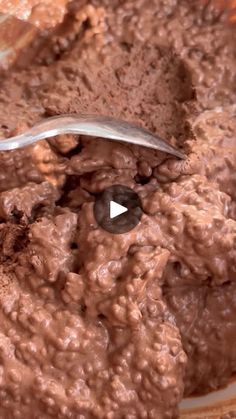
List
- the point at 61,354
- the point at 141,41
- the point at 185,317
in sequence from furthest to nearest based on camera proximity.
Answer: the point at 141,41
the point at 185,317
the point at 61,354

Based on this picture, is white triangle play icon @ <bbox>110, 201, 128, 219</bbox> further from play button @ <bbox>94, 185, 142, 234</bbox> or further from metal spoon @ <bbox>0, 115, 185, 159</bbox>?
metal spoon @ <bbox>0, 115, 185, 159</bbox>

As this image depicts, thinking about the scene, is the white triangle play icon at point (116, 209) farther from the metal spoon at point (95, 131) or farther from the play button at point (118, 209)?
the metal spoon at point (95, 131)

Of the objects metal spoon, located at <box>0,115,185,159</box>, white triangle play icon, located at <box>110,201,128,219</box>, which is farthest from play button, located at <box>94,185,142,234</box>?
metal spoon, located at <box>0,115,185,159</box>

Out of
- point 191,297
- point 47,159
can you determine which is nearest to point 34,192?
point 47,159

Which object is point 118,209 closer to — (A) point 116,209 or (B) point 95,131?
(A) point 116,209

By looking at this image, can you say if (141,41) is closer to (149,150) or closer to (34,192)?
(149,150)

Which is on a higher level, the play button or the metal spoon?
the metal spoon

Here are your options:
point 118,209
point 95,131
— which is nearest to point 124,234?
point 118,209
